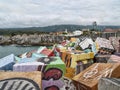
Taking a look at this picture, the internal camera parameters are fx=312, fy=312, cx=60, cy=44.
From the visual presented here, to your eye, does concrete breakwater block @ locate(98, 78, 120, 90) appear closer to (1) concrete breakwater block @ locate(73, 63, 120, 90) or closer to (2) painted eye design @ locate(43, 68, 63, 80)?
(1) concrete breakwater block @ locate(73, 63, 120, 90)

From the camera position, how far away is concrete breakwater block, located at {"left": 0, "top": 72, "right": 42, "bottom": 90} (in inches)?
349

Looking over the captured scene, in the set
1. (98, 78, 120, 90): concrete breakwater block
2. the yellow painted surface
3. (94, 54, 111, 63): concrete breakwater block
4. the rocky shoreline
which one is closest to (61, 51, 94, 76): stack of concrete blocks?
the yellow painted surface

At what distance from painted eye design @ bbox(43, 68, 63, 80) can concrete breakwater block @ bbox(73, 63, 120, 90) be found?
2.01 feet

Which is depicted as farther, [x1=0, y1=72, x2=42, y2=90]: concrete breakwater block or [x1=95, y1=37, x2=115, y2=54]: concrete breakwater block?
[x1=95, y1=37, x2=115, y2=54]: concrete breakwater block

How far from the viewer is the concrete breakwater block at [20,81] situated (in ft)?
29.1

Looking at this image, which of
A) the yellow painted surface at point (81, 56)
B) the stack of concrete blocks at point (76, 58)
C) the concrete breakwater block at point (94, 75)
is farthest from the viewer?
the yellow painted surface at point (81, 56)

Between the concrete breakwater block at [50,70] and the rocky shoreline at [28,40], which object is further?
the rocky shoreline at [28,40]

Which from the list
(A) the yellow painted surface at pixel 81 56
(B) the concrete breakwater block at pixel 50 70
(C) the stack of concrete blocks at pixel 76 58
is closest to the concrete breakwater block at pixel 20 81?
(B) the concrete breakwater block at pixel 50 70

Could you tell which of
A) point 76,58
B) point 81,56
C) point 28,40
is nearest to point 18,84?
point 76,58

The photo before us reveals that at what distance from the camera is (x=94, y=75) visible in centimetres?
1054

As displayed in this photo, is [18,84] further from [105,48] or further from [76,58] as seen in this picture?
[105,48]

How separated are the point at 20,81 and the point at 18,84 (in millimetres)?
162

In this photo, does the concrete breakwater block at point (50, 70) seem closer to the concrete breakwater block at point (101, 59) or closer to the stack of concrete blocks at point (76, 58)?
the stack of concrete blocks at point (76, 58)

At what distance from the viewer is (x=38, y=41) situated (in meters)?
139
